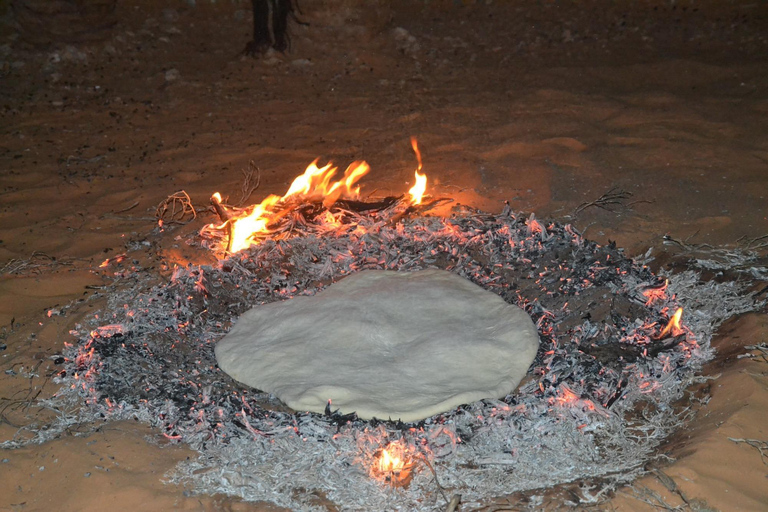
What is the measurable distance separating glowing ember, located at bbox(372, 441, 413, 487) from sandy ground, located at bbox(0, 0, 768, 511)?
340 millimetres

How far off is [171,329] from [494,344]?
1.32m

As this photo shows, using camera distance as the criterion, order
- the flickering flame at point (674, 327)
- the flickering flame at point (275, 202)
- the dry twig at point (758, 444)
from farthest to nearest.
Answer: the flickering flame at point (275, 202) < the flickering flame at point (674, 327) < the dry twig at point (758, 444)

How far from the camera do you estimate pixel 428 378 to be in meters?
2.45

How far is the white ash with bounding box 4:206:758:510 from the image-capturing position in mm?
2086

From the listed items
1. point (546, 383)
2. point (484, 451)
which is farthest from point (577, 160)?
point (484, 451)

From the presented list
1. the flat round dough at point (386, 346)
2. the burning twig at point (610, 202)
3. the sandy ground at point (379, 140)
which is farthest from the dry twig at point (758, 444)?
the burning twig at point (610, 202)

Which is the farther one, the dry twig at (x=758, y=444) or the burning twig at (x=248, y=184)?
the burning twig at (x=248, y=184)

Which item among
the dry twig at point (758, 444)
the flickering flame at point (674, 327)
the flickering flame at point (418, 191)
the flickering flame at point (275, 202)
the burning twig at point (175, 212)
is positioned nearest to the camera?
the dry twig at point (758, 444)

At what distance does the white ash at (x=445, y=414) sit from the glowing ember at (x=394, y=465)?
0.03 meters

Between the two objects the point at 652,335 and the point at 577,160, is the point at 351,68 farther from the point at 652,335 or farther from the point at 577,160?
the point at 652,335

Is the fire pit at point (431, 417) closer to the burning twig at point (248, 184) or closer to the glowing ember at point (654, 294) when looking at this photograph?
the glowing ember at point (654, 294)

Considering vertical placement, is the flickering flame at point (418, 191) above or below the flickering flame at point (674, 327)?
above

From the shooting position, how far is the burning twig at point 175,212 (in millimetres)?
3734

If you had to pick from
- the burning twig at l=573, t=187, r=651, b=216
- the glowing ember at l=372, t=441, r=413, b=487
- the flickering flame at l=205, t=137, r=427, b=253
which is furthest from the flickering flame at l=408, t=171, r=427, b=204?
the glowing ember at l=372, t=441, r=413, b=487
